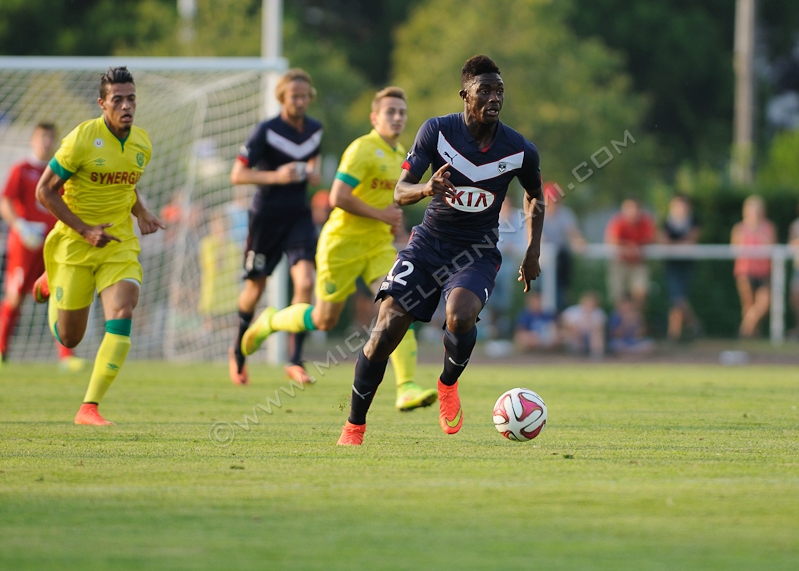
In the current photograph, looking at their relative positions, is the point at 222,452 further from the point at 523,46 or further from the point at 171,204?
the point at 523,46

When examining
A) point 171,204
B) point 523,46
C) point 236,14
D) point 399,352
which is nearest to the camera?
point 399,352

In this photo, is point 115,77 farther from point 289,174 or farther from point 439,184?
point 439,184

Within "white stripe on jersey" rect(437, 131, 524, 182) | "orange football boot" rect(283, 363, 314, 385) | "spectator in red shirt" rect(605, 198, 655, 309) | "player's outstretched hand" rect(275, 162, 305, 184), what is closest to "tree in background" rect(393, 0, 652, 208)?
"spectator in red shirt" rect(605, 198, 655, 309)

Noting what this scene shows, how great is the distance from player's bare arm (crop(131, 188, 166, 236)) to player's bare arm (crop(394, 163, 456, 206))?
8.86 feet

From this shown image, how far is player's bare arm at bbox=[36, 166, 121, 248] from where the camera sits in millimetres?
8609

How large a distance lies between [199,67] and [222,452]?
833 centimetres

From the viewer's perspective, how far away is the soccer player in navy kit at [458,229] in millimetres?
7312

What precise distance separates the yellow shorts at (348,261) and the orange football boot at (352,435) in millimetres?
2854

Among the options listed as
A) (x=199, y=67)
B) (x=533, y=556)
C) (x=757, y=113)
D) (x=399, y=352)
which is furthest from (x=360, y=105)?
(x=533, y=556)

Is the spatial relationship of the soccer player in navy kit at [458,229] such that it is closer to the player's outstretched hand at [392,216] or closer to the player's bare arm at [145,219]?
the player's outstretched hand at [392,216]

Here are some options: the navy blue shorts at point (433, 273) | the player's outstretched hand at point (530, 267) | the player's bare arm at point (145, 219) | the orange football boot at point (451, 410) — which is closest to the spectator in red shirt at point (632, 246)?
the player's bare arm at point (145, 219)

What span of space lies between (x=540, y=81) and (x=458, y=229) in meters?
25.5

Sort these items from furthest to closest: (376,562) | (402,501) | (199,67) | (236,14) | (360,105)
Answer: (360,105)
(236,14)
(199,67)
(402,501)
(376,562)

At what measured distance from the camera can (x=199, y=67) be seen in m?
14.5
